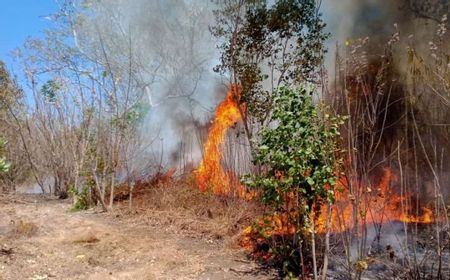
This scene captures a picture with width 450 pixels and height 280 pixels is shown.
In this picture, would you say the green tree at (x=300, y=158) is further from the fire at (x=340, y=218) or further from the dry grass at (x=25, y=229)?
the dry grass at (x=25, y=229)

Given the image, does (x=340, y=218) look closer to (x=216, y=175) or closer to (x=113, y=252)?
(x=113, y=252)

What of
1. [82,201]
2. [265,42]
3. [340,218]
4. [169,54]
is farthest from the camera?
[169,54]

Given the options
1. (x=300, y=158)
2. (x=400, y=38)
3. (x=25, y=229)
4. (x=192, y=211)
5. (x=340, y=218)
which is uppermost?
(x=400, y=38)

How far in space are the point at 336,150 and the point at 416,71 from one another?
1.31 metres

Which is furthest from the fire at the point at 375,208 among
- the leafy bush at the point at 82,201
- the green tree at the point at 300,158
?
the leafy bush at the point at 82,201

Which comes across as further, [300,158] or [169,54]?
[169,54]

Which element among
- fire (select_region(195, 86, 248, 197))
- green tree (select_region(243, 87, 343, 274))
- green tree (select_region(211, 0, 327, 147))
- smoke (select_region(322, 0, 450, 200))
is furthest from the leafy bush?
smoke (select_region(322, 0, 450, 200))

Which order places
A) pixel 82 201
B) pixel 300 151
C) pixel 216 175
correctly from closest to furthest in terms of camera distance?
pixel 300 151
pixel 216 175
pixel 82 201

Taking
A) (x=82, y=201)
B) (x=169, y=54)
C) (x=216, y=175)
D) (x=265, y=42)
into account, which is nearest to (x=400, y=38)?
(x=265, y=42)

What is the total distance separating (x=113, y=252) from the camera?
7.52m

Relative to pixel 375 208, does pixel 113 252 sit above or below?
below

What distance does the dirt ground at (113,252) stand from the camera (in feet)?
20.6

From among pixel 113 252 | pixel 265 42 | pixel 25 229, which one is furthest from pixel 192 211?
pixel 265 42

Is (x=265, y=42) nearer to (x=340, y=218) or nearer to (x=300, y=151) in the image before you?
(x=300, y=151)
